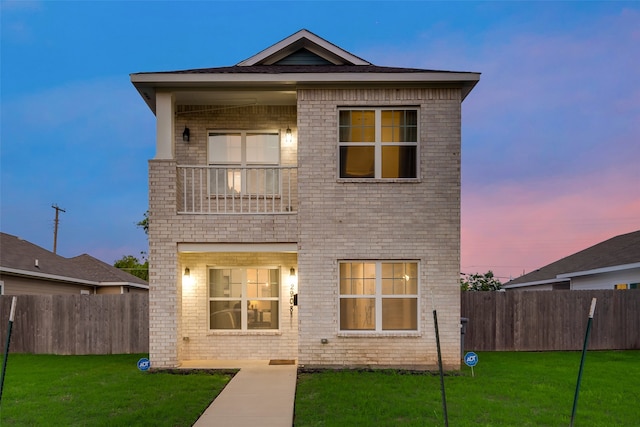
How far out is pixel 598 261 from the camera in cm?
1972

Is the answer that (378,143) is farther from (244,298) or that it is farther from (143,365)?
(143,365)

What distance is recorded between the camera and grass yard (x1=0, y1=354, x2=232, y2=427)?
7121 mm

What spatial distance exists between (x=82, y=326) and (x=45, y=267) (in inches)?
279

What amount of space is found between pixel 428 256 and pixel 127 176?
116645 millimetres

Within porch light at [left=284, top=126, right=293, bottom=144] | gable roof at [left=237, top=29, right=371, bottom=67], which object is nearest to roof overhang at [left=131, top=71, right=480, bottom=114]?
porch light at [left=284, top=126, right=293, bottom=144]

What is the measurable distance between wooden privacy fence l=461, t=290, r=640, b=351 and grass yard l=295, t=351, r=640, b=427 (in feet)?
→ 9.87

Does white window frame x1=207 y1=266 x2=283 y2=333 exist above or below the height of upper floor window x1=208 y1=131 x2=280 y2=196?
below

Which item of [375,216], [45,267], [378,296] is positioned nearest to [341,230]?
[375,216]

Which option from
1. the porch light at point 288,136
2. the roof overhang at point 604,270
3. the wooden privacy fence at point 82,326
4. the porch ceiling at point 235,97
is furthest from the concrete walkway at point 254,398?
the roof overhang at point 604,270

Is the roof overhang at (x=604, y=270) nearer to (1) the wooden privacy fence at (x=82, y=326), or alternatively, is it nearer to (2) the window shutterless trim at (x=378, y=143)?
(2) the window shutterless trim at (x=378, y=143)

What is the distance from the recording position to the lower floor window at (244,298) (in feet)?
40.7

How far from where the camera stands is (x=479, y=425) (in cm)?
677

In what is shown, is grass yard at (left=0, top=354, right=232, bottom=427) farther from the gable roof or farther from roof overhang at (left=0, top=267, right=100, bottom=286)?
the gable roof

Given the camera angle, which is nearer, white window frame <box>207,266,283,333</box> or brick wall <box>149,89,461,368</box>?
brick wall <box>149,89,461,368</box>
